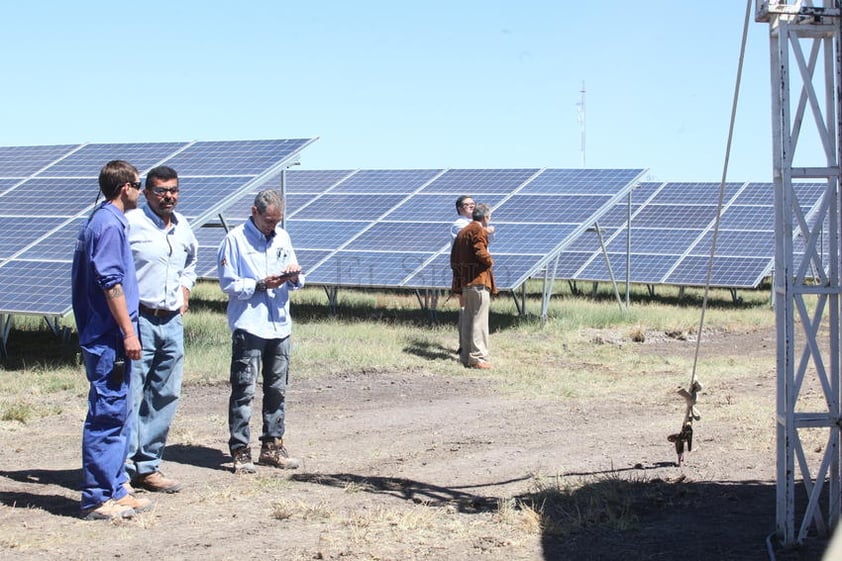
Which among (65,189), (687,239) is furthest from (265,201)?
(687,239)

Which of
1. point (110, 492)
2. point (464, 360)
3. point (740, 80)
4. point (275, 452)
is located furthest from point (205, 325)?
point (740, 80)

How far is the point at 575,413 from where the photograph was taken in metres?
8.51

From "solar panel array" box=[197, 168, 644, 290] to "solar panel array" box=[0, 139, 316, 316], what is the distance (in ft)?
7.02

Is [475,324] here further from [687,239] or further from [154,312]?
[687,239]

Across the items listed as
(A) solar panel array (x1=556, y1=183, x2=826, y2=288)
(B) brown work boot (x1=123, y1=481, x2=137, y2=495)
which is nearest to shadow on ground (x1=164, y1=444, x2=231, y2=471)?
(B) brown work boot (x1=123, y1=481, x2=137, y2=495)

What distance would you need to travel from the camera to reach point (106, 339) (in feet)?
17.2

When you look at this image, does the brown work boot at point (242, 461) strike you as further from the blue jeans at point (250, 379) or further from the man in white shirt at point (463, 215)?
the man in white shirt at point (463, 215)

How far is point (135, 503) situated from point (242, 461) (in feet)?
3.43

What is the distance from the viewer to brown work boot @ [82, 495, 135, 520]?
17.3 feet

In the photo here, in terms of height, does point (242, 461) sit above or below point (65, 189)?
below

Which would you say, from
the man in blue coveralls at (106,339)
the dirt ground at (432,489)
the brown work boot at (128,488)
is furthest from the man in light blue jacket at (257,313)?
the man in blue coveralls at (106,339)

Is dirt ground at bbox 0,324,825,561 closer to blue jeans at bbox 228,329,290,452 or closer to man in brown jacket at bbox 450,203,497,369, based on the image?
blue jeans at bbox 228,329,290,452

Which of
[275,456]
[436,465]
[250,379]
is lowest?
[436,465]

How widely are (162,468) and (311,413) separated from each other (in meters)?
2.17
